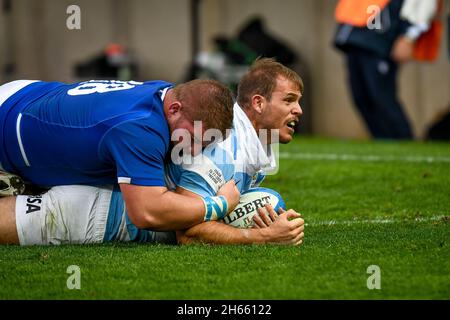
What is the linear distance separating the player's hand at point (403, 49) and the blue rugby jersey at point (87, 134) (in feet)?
23.2

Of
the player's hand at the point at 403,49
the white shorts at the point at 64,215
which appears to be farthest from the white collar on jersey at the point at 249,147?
the player's hand at the point at 403,49

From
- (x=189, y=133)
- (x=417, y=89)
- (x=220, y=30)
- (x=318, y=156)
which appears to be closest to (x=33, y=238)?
(x=189, y=133)

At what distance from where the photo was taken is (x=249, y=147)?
249 inches

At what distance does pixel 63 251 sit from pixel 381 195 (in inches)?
127

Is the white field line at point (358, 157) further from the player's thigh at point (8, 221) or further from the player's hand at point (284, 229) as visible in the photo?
the player's thigh at point (8, 221)

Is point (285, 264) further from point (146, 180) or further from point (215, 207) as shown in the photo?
point (146, 180)

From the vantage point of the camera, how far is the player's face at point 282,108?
21.3ft

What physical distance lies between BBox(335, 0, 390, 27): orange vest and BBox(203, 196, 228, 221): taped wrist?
23.7 ft

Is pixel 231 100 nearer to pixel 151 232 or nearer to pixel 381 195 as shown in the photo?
pixel 151 232

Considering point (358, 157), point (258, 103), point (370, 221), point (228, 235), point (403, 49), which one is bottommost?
point (358, 157)

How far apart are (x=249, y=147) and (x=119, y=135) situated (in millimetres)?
874

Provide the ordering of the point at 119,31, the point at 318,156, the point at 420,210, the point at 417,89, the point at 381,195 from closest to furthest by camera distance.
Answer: the point at 420,210 < the point at 381,195 < the point at 318,156 < the point at 417,89 < the point at 119,31

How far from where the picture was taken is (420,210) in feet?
25.1

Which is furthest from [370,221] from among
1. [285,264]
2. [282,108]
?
[285,264]
